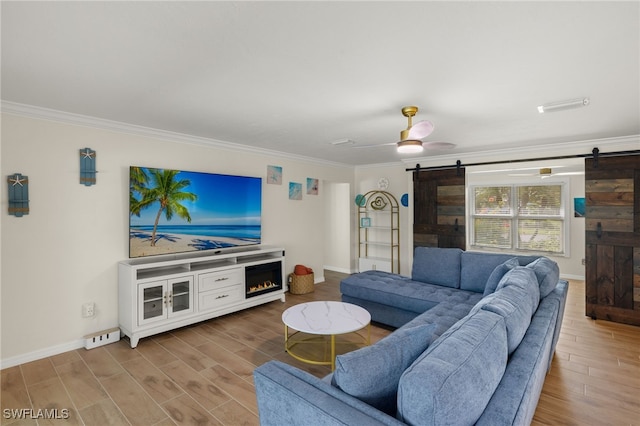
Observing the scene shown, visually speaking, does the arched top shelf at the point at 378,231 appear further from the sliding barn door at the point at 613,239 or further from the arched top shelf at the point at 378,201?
the sliding barn door at the point at 613,239

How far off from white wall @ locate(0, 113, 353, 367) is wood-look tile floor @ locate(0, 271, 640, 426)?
313 mm

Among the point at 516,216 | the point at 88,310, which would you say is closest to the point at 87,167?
the point at 88,310

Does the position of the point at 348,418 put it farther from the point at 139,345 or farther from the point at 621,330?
the point at 621,330

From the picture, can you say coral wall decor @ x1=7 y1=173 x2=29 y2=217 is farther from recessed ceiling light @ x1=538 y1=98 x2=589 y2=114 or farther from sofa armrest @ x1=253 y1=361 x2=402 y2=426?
recessed ceiling light @ x1=538 y1=98 x2=589 y2=114

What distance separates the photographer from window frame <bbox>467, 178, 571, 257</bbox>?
20.4 feet

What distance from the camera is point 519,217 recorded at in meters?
6.65

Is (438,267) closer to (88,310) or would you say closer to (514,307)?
(514,307)

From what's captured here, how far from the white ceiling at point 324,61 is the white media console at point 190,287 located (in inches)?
63.9

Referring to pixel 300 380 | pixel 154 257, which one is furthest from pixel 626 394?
pixel 154 257

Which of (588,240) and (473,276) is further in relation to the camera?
(588,240)

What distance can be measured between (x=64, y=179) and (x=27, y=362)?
1.71m

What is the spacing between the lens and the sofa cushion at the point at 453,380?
99 centimetres

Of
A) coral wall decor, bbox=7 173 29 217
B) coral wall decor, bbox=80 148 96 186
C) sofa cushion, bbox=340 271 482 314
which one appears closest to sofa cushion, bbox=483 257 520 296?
sofa cushion, bbox=340 271 482 314

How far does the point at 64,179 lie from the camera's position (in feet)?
9.94
